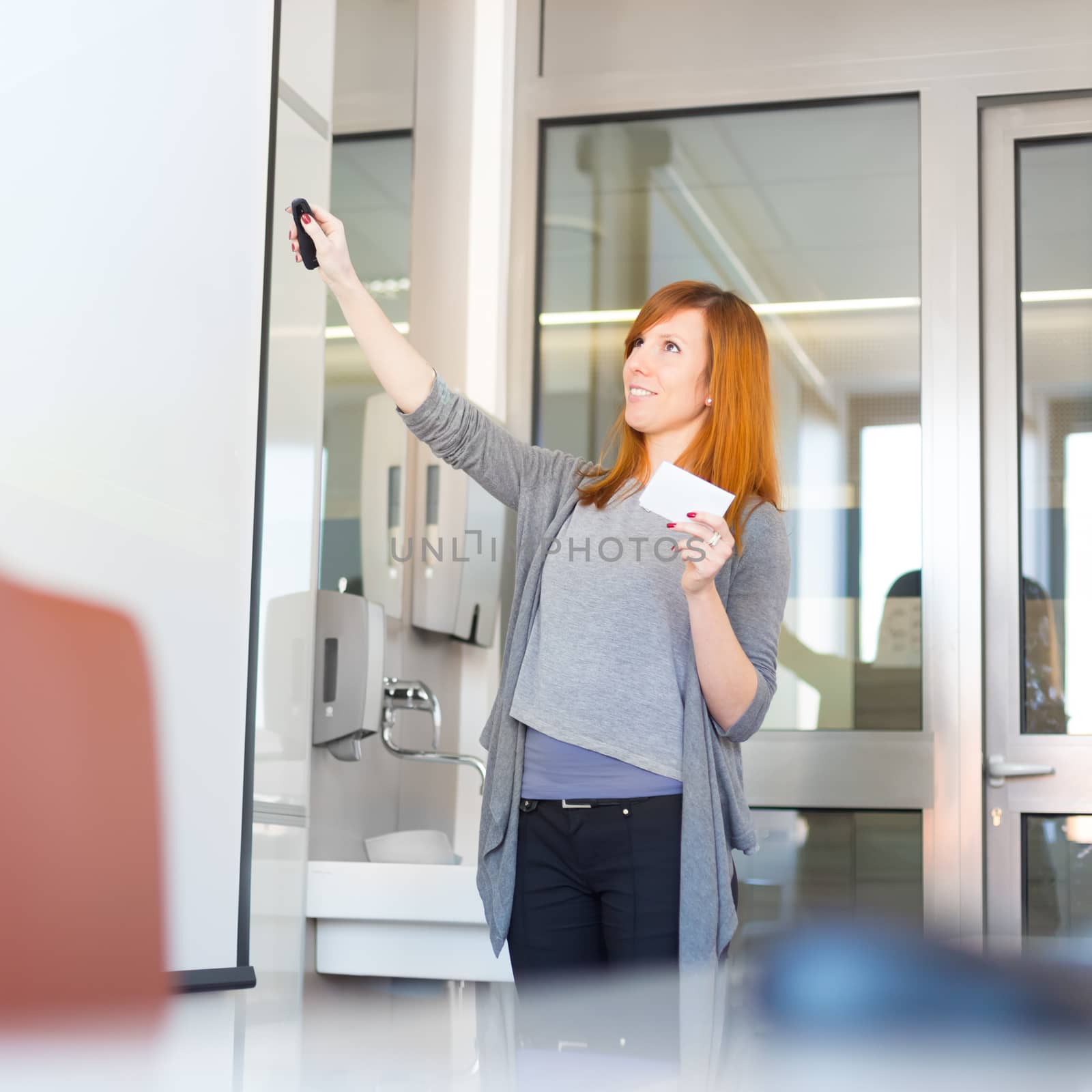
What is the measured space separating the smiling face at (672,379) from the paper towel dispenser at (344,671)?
2.13 ft

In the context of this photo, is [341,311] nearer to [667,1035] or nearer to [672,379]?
[672,379]

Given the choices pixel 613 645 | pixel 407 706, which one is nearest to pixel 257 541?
pixel 613 645

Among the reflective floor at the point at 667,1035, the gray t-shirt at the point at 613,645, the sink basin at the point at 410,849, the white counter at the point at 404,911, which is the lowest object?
the white counter at the point at 404,911

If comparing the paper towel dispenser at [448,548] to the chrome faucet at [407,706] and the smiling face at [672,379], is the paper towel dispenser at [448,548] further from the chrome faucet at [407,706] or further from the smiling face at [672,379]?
the smiling face at [672,379]

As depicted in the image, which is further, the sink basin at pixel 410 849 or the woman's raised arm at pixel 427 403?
the sink basin at pixel 410 849

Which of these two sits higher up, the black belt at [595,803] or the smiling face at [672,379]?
the smiling face at [672,379]

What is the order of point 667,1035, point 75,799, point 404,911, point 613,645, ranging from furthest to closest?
point 404,911 → point 613,645 → point 75,799 → point 667,1035

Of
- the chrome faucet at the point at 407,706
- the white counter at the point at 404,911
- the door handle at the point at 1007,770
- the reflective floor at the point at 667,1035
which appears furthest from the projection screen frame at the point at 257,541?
the door handle at the point at 1007,770

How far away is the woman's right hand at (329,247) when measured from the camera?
4.41ft

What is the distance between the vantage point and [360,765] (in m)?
2.23

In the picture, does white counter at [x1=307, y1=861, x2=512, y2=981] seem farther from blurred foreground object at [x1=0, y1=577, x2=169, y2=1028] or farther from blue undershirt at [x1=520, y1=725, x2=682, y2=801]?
blurred foreground object at [x1=0, y1=577, x2=169, y2=1028]

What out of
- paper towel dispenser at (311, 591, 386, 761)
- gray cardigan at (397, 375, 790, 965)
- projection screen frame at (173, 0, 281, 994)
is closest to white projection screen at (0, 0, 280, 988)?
projection screen frame at (173, 0, 281, 994)

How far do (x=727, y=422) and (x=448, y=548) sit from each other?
1033 millimetres

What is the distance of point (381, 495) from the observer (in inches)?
92.1
